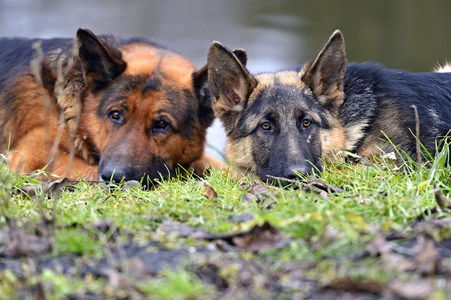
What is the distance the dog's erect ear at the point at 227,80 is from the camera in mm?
5172

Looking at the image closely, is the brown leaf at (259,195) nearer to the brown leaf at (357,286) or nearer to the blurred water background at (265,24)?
the brown leaf at (357,286)

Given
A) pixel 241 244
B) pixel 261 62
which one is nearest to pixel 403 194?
pixel 241 244

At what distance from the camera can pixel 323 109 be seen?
5238 mm

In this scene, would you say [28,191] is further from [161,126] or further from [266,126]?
[266,126]

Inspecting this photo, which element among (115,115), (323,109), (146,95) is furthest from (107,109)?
(323,109)

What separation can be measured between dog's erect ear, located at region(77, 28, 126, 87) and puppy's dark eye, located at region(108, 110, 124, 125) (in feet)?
1.21

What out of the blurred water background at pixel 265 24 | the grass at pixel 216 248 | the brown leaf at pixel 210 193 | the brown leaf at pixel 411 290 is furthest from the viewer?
the blurred water background at pixel 265 24

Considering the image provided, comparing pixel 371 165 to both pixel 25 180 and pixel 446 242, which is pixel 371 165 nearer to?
pixel 446 242

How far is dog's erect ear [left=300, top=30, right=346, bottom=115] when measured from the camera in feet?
16.8

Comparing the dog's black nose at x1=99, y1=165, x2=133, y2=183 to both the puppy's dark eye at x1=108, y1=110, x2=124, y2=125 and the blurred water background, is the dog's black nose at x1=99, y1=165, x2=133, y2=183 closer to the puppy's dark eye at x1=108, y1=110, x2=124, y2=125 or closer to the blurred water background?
the puppy's dark eye at x1=108, y1=110, x2=124, y2=125

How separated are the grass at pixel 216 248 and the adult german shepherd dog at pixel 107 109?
1.70 meters

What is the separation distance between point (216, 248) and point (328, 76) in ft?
9.53

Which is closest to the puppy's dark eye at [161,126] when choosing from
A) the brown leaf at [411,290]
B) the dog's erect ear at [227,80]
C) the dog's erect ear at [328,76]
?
the dog's erect ear at [227,80]

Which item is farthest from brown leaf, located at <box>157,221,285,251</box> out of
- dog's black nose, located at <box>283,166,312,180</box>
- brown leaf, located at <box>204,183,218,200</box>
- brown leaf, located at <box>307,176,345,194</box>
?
dog's black nose, located at <box>283,166,312,180</box>
